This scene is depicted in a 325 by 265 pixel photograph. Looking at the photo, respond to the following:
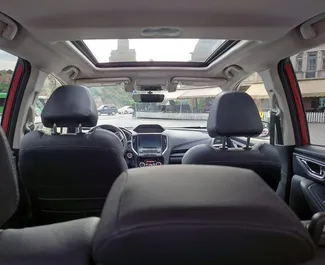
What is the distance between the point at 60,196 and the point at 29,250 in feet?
5.64

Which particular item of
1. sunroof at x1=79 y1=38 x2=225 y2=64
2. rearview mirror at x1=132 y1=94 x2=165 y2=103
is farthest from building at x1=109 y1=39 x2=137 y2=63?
rearview mirror at x1=132 y1=94 x2=165 y2=103

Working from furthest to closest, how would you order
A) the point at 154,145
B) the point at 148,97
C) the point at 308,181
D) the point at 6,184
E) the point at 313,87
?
1. the point at 154,145
2. the point at 148,97
3. the point at 313,87
4. the point at 308,181
5. the point at 6,184

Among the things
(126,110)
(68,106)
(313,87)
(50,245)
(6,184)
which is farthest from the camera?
(126,110)

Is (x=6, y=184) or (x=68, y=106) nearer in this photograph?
(x=6, y=184)

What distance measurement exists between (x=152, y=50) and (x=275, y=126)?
1506 millimetres

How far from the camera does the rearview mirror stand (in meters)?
4.09

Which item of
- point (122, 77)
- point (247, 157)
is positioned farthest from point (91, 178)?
point (122, 77)

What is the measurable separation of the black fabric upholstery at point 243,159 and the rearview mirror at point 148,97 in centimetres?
173

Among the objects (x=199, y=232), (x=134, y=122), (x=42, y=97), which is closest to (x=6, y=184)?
(x=199, y=232)

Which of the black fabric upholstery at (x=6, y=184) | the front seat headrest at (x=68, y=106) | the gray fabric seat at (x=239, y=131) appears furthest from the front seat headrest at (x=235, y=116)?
the black fabric upholstery at (x=6, y=184)

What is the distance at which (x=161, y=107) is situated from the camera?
4.39m

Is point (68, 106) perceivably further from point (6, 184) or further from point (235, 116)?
point (6, 184)

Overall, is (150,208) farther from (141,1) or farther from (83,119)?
(83,119)

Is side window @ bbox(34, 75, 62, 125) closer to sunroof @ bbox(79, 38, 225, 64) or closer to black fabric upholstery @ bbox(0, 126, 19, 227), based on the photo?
sunroof @ bbox(79, 38, 225, 64)
